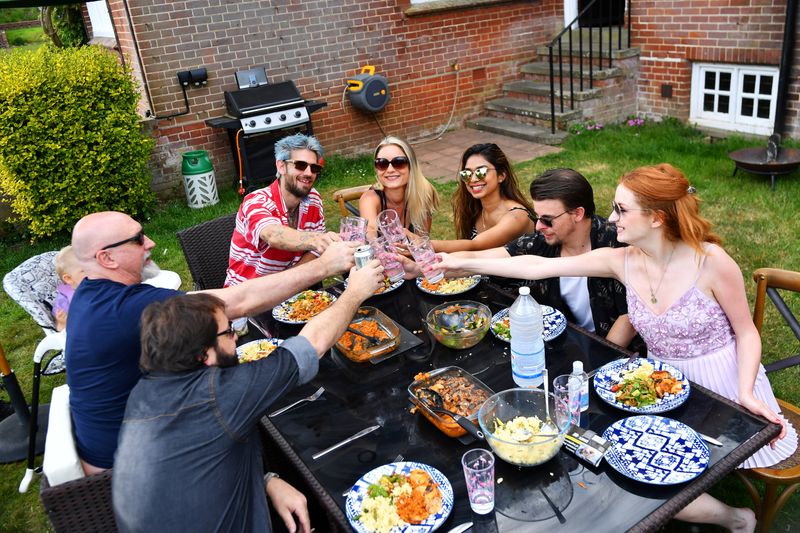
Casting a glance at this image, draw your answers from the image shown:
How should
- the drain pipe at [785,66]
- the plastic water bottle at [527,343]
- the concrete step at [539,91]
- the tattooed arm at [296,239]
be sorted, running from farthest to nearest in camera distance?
the concrete step at [539,91], the drain pipe at [785,66], the tattooed arm at [296,239], the plastic water bottle at [527,343]

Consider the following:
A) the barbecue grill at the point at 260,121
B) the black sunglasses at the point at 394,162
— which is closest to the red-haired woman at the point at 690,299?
the black sunglasses at the point at 394,162

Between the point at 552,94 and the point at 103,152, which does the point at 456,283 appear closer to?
the point at 103,152

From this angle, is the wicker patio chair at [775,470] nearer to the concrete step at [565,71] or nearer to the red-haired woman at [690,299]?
the red-haired woman at [690,299]

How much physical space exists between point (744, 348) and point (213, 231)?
308cm

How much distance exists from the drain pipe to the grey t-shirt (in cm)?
735

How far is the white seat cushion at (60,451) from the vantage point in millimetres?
2104

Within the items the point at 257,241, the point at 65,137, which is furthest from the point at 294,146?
the point at 65,137

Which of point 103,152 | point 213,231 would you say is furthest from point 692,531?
point 103,152

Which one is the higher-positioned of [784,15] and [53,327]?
[784,15]

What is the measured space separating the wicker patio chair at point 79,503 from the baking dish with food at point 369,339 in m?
1.04

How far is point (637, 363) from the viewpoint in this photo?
2.39 m

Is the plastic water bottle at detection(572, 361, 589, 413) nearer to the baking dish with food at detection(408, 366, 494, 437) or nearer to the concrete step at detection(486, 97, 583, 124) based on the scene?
the baking dish with food at detection(408, 366, 494, 437)

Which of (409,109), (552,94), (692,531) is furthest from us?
(409,109)

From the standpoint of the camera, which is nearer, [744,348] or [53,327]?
[744,348]
